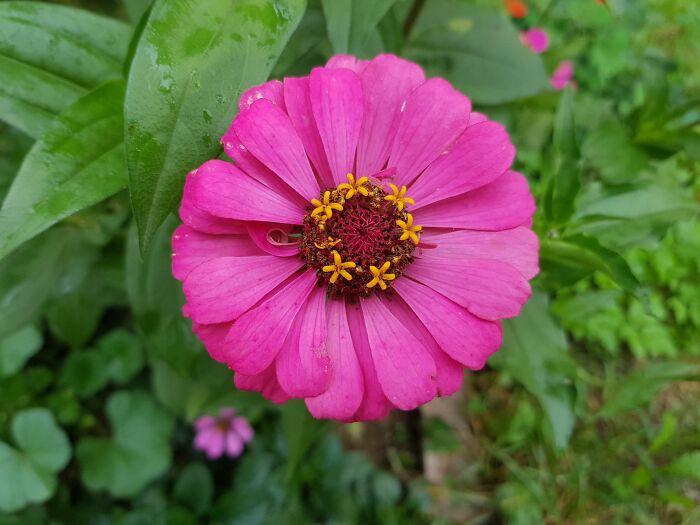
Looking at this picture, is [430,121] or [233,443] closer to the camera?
[430,121]

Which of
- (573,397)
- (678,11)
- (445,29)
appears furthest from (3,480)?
(678,11)

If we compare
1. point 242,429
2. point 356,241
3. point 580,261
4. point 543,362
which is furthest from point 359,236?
point 242,429

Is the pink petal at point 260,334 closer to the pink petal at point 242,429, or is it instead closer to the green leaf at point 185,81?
the green leaf at point 185,81

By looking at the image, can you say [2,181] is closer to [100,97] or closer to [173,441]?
[100,97]

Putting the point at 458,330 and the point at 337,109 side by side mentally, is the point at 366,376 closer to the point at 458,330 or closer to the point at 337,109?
the point at 458,330

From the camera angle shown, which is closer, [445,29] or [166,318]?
[166,318]

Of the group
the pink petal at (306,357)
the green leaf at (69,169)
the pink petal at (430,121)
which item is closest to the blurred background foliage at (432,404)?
the green leaf at (69,169)
